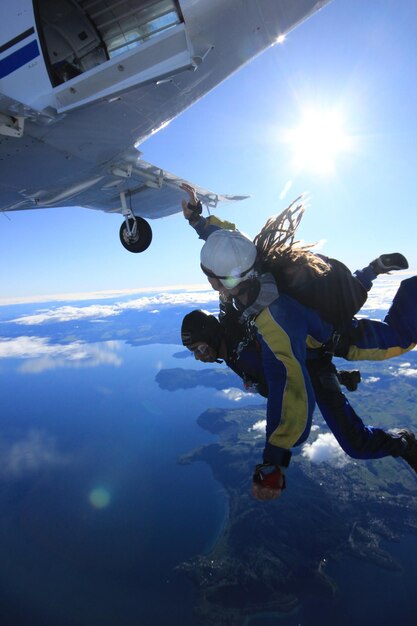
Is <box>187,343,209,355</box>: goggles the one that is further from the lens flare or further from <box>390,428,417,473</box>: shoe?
the lens flare

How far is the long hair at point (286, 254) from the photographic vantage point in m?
2.65

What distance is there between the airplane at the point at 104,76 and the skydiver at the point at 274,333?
2550 mm

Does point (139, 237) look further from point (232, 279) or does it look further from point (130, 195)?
point (232, 279)

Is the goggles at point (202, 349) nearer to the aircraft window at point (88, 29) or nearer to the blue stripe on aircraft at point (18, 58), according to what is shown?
the blue stripe on aircraft at point (18, 58)

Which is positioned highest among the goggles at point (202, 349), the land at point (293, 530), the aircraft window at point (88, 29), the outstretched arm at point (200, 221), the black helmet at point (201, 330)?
the aircraft window at point (88, 29)

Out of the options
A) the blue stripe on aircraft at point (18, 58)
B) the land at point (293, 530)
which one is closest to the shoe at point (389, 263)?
the blue stripe on aircraft at point (18, 58)

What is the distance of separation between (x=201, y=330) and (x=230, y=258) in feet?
3.55

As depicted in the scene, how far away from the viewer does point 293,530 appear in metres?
67.4

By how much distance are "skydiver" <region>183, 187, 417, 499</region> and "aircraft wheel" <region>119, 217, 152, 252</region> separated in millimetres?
5857

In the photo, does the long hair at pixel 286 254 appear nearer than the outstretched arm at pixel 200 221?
Yes

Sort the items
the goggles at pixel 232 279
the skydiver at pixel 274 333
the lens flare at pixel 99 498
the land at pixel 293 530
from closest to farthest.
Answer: the skydiver at pixel 274 333
the goggles at pixel 232 279
the land at pixel 293 530
the lens flare at pixel 99 498

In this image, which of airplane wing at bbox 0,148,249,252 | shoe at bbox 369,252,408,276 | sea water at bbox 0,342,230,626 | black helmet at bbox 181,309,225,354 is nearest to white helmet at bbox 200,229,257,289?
black helmet at bbox 181,309,225,354

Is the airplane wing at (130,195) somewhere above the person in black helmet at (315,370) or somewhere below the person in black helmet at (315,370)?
above

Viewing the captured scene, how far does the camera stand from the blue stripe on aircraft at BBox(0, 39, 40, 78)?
3998 millimetres
